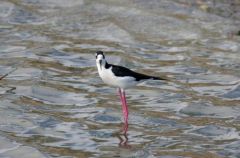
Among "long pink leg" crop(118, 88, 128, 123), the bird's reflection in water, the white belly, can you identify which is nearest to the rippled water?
the bird's reflection in water

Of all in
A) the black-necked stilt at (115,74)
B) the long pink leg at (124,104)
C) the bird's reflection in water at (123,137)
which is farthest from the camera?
the long pink leg at (124,104)

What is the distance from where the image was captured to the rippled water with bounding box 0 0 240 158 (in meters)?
10.6

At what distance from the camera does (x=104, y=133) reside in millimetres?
10961

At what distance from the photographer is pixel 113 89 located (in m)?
13.1

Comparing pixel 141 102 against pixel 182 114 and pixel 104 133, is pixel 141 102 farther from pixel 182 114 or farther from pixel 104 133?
pixel 104 133

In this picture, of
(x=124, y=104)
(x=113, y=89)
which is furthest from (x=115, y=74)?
(x=113, y=89)

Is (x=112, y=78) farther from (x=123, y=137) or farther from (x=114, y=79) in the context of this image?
(x=123, y=137)

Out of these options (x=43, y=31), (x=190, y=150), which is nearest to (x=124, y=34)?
(x=43, y=31)

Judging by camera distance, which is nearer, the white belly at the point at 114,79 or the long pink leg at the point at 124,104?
the white belly at the point at 114,79

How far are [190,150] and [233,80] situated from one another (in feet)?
12.2

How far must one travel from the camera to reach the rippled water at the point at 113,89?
1057 cm

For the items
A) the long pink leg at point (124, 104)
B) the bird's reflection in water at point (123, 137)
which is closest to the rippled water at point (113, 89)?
the bird's reflection in water at point (123, 137)

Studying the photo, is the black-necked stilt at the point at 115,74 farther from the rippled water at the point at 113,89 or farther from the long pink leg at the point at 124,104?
the rippled water at the point at 113,89

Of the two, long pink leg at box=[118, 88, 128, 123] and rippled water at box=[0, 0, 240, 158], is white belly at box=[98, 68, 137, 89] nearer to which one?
long pink leg at box=[118, 88, 128, 123]
